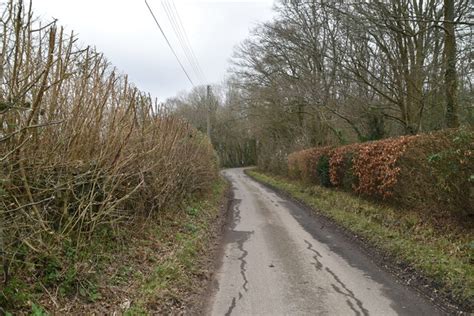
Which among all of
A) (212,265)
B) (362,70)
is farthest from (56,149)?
(362,70)

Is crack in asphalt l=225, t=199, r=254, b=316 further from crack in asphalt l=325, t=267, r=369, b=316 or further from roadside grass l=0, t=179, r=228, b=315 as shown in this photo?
crack in asphalt l=325, t=267, r=369, b=316

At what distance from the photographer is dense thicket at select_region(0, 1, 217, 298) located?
410 cm

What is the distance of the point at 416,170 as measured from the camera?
29.2 feet

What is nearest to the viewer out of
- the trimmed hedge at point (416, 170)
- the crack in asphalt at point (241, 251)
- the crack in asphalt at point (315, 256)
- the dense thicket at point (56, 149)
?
the dense thicket at point (56, 149)

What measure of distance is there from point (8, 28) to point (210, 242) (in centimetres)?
622

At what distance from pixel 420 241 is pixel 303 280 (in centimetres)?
314

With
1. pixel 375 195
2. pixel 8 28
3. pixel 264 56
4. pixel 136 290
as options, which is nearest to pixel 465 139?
pixel 375 195

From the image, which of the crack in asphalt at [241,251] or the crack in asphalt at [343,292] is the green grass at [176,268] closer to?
the crack in asphalt at [241,251]

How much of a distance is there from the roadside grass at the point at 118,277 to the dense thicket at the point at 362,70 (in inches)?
300

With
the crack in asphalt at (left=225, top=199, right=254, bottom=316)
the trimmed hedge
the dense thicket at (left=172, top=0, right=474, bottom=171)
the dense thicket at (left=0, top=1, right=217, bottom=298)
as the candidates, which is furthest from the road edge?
the dense thicket at (left=172, top=0, right=474, bottom=171)

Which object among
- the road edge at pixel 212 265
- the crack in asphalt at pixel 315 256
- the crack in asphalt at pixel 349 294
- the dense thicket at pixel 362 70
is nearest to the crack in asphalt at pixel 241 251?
the road edge at pixel 212 265

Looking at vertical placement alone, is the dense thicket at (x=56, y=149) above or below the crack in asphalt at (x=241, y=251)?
above

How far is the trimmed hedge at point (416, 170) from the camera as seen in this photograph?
7090mm

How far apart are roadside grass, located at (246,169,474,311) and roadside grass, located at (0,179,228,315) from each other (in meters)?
3.64
